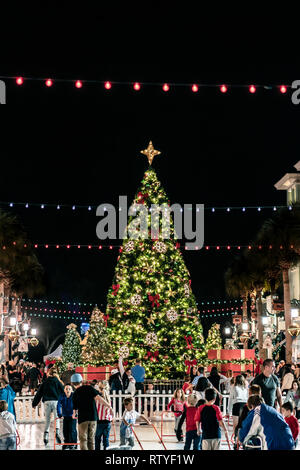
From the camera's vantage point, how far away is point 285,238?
127 feet

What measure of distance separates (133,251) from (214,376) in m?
13.8

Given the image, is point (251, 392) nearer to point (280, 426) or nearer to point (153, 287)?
point (280, 426)

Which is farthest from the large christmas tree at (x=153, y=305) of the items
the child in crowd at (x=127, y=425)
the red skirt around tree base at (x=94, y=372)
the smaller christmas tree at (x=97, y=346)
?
the smaller christmas tree at (x=97, y=346)

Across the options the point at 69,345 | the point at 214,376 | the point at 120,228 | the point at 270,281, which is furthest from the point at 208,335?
the point at 214,376

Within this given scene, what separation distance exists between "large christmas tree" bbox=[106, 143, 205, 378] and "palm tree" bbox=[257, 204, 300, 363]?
224 inches

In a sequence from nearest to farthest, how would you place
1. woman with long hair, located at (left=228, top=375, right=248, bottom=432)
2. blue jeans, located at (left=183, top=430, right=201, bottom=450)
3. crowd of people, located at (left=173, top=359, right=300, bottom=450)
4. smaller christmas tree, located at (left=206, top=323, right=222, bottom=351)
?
1. crowd of people, located at (left=173, top=359, right=300, bottom=450)
2. blue jeans, located at (left=183, top=430, right=201, bottom=450)
3. woman with long hair, located at (left=228, top=375, right=248, bottom=432)
4. smaller christmas tree, located at (left=206, top=323, right=222, bottom=351)

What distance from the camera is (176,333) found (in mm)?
34875

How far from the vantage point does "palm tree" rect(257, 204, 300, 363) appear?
126 ft

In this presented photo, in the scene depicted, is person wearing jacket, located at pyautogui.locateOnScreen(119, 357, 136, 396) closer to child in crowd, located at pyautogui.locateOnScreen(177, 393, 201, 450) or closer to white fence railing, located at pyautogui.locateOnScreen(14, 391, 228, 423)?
white fence railing, located at pyautogui.locateOnScreen(14, 391, 228, 423)

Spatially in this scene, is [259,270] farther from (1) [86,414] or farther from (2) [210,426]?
(2) [210,426]

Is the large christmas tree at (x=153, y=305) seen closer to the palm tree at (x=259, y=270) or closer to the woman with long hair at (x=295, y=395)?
the palm tree at (x=259, y=270)

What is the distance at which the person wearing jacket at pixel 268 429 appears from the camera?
9.65 meters

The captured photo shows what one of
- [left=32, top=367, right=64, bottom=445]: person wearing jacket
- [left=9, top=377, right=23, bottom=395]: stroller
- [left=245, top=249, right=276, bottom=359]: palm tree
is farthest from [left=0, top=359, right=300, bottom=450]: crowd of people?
[left=245, top=249, right=276, bottom=359]: palm tree

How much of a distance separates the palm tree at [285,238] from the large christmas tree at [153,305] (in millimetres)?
5679
